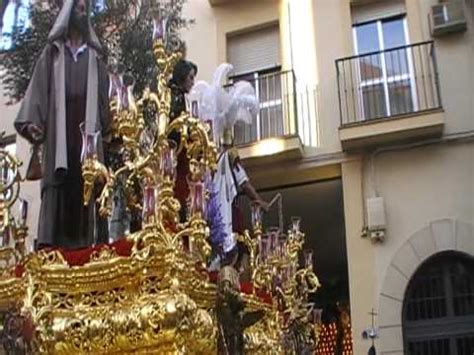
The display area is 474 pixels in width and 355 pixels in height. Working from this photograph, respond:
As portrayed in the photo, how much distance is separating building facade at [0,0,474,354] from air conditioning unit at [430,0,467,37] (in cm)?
2

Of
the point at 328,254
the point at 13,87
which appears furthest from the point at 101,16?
the point at 328,254

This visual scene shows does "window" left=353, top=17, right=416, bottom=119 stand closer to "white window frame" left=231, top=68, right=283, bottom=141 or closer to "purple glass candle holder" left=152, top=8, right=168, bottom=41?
"white window frame" left=231, top=68, right=283, bottom=141

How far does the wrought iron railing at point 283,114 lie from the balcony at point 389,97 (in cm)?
55

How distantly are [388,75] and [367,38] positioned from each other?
798 mm

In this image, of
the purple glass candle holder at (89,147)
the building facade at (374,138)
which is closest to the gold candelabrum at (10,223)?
the purple glass candle holder at (89,147)

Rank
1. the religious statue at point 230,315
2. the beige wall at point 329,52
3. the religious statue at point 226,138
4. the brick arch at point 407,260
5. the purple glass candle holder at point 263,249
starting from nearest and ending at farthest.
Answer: the religious statue at point 230,315
the religious statue at point 226,138
the purple glass candle holder at point 263,249
the brick arch at point 407,260
the beige wall at point 329,52

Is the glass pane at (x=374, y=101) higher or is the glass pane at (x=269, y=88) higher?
the glass pane at (x=269, y=88)

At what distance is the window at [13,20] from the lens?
9539 mm

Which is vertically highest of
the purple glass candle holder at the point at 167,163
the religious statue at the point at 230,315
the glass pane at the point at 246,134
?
the glass pane at the point at 246,134

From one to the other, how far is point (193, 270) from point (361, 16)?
8.12m

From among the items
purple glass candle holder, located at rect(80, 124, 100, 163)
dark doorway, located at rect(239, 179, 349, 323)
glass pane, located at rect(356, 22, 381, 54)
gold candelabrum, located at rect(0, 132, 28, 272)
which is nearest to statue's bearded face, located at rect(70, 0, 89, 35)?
gold candelabrum, located at rect(0, 132, 28, 272)

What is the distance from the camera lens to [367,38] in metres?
11.9

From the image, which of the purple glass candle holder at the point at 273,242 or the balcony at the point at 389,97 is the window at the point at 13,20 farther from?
the purple glass candle holder at the point at 273,242

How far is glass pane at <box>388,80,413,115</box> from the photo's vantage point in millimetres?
11094
